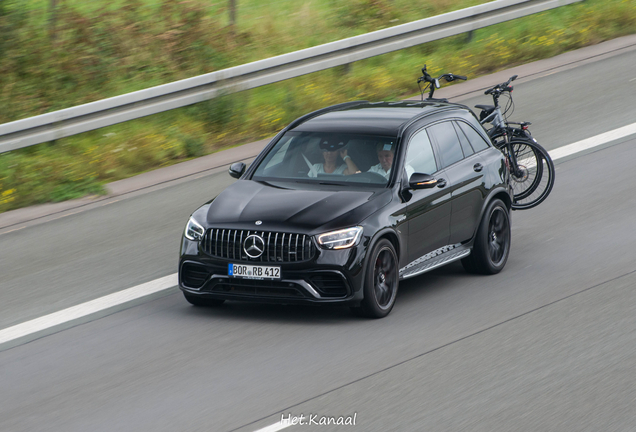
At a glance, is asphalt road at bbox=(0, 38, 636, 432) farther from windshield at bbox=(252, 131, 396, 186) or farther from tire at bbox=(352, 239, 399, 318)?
windshield at bbox=(252, 131, 396, 186)

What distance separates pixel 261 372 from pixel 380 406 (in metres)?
1.10

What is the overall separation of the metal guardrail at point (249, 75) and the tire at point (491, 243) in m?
6.55

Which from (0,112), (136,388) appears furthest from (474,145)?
(0,112)

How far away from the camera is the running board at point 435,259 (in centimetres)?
899

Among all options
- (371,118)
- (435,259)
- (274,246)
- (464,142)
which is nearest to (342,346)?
(274,246)

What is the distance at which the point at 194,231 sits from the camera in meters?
8.55

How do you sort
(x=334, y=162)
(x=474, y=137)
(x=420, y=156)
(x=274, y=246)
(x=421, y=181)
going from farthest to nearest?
(x=474, y=137)
(x=420, y=156)
(x=334, y=162)
(x=421, y=181)
(x=274, y=246)

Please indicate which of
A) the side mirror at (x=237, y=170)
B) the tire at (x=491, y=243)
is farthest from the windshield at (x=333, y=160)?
the tire at (x=491, y=243)

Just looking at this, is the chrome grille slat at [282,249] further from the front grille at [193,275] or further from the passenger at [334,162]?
the passenger at [334,162]

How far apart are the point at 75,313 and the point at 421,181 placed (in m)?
3.27

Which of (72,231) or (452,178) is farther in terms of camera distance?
(72,231)

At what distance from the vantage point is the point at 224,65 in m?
18.3

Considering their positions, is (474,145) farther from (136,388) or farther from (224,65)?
(224,65)

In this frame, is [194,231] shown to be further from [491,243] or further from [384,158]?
[491,243]
